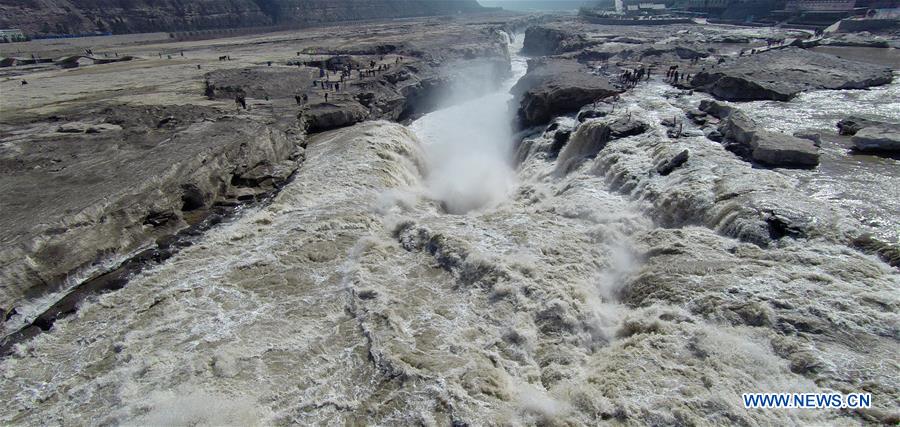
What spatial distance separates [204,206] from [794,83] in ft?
90.2

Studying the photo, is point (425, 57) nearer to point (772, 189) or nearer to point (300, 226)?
point (300, 226)

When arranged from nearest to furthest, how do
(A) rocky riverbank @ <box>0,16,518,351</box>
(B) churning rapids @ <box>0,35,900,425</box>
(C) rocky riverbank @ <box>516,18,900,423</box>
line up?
(B) churning rapids @ <box>0,35,900,425</box> → (C) rocky riverbank @ <box>516,18,900,423</box> → (A) rocky riverbank @ <box>0,16,518,351</box>

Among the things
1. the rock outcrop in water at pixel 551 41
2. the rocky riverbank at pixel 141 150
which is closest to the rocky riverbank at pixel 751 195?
the rocky riverbank at pixel 141 150

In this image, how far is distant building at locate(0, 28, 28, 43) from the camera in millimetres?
55531

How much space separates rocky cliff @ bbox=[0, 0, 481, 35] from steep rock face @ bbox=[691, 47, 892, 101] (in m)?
81.3

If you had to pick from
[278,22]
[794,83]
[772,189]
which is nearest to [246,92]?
[772,189]

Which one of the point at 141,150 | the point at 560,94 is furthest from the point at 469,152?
the point at 141,150

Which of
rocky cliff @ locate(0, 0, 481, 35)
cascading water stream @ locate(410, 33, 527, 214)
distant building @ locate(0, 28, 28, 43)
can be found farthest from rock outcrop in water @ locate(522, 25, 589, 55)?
distant building @ locate(0, 28, 28, 43)

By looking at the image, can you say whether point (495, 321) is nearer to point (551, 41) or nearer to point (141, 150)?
point (141, 150)

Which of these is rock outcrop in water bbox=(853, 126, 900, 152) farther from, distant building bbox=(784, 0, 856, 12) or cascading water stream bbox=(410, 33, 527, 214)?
distant building bbox=(784, 0, 856, 12)

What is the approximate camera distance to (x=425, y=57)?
43031mm

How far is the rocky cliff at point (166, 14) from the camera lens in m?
62.6

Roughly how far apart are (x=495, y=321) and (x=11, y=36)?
7542 centimetres

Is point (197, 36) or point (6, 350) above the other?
point (197, 36)
